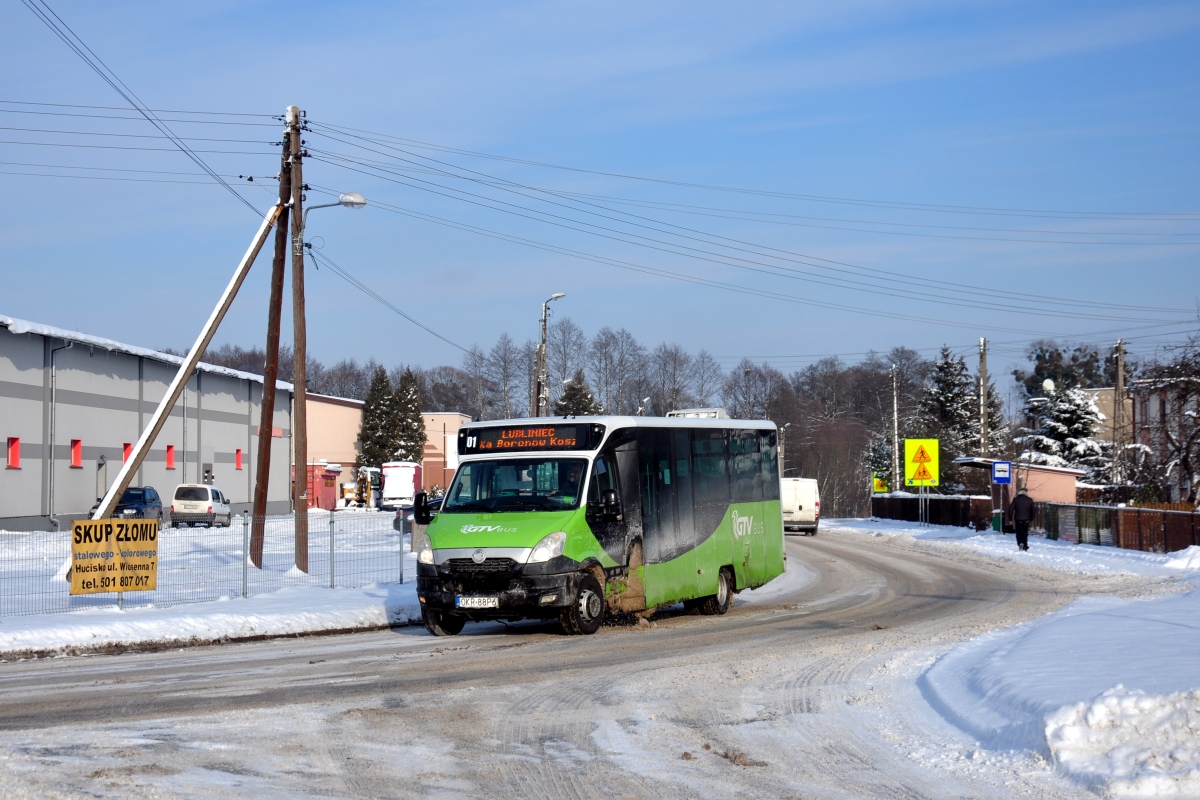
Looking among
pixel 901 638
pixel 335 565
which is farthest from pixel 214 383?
pixel 901 638

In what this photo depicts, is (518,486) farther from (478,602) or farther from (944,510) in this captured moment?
(944,510)

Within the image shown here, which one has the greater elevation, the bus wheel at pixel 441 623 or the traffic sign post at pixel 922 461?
the traffic sign post at pixel 922 461

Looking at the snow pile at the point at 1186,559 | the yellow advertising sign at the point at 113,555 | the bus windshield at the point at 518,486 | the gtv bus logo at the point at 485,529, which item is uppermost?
the bus windshield at the point at 518,486

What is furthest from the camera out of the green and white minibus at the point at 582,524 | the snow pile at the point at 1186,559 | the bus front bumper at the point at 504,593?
the snow pile at the point at 1186,559

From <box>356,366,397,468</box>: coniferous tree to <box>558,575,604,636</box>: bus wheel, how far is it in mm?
81354

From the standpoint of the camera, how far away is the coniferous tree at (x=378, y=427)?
9544 cm

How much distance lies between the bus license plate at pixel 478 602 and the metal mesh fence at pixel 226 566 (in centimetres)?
583

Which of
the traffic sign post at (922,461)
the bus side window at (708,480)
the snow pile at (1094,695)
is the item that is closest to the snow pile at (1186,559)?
the bus side window at (708,480)

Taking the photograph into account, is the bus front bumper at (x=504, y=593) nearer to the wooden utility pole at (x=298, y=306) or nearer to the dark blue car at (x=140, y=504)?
the wooden utility pole at (x=298, y=306)

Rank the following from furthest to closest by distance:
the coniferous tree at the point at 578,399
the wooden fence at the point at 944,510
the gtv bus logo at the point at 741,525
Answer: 1. the coniferous tree at the point at 578,399
2. the wooden fence at the point at 944,510
3. the gtv bus logo at the point at 741,525

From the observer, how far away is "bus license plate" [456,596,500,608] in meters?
14.5

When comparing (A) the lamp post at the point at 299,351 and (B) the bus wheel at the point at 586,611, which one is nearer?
(B) the bus wheel at the point at 586,611

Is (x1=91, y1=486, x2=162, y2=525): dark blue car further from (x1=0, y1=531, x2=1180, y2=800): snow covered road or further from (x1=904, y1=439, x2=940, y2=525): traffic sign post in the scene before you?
(x1=904, y1=439, x2=940, y2=525): traffic sign post

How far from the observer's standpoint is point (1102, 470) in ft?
201
